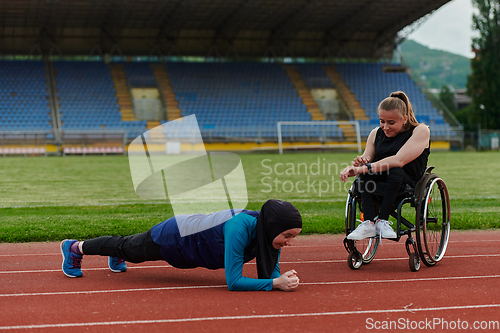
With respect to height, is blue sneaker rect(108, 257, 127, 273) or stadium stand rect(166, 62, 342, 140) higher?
stadium stand rect(166, 62, 342, 140)

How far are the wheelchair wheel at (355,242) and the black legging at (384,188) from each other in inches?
4.1

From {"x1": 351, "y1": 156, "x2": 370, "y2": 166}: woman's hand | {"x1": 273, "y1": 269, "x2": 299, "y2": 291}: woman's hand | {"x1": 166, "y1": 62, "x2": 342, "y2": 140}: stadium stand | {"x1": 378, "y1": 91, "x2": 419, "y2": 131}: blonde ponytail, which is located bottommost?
{"x1": 273, "y1": 269, "x2": 299, "y2": 291}: woman's hand

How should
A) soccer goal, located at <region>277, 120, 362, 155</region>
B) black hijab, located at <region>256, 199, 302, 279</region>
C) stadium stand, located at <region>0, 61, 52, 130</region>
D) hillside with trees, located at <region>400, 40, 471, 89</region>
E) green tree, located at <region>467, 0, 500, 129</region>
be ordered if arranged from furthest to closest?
1. hillside with trees, located at <region>400, 40, 471, 89</region>
2. green tree, located at <region>467, 0, 500, 129</region>
3. soccer goal, located at <region>277, 120, 362, 155</region>
4. stadium stand, located at <region>0, 61, 52, 130</region>
5. black hijab, located at <region>256, 199, 302, 279</region>

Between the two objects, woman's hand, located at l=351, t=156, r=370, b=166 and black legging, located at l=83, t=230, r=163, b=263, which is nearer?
black legging, located at l=83, t=230, r=163, b=263

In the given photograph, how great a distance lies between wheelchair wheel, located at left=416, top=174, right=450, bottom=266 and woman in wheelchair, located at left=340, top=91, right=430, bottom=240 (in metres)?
0.17

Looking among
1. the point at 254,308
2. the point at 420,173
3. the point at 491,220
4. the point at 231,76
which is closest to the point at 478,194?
the point at 491,220

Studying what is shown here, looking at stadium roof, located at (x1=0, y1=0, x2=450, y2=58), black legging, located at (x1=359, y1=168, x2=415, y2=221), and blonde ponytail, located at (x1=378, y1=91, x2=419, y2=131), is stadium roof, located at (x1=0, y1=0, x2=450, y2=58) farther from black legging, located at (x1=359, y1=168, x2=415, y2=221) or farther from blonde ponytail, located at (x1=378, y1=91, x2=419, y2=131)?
black legging, located at (x1=359, y1=168, x2=415, y2=221)

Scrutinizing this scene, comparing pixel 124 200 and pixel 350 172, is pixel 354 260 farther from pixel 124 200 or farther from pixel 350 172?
pixel 124 200

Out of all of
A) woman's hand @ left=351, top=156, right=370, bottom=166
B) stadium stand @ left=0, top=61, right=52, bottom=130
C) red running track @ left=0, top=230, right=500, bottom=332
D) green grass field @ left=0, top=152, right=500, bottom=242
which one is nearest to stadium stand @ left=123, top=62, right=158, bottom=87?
stadium stand @ left=0, top=61, right=52, bottom=130

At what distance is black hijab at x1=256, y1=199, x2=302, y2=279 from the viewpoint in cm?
365

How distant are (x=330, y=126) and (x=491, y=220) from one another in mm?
26173

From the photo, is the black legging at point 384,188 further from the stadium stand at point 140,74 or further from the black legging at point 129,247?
the stadium stand at point 140,74

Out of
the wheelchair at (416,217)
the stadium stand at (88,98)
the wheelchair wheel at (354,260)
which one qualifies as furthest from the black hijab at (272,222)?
the stadium stand at (88,98)

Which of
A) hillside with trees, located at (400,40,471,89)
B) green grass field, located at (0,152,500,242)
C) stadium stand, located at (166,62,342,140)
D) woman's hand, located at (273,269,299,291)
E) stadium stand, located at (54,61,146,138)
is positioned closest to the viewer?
woman's hand, located at (273,269,299,291)
